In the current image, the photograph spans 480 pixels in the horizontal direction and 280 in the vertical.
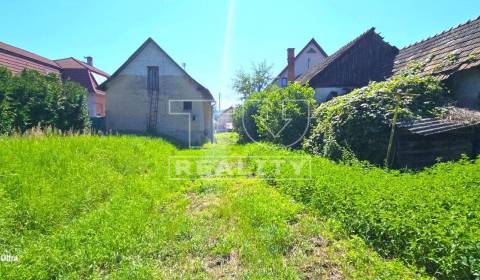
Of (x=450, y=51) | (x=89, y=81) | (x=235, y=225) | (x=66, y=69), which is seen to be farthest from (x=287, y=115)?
(x=66, y=69)

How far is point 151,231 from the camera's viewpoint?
4.58 m

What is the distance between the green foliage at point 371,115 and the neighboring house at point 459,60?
92 centimetres

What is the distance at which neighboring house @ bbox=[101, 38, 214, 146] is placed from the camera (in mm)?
20312

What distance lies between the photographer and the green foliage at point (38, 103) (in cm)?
1089

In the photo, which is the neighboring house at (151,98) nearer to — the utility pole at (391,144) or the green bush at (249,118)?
the green bush at (249,118)

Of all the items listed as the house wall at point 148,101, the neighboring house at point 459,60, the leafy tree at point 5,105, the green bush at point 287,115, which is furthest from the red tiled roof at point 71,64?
the neighboring house at point 459,60

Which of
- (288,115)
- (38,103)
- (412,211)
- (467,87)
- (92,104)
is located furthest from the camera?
(92,104)

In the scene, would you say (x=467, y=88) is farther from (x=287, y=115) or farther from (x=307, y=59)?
(x=307, y=59)

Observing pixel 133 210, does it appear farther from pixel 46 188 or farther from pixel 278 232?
pixel 278 232

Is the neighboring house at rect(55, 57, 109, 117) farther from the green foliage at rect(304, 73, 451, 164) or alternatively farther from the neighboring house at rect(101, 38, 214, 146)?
the green foliage at rect(304, 73, 451, 164)

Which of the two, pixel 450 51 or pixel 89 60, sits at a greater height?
pixel 89 60

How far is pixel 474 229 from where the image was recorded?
131 inches

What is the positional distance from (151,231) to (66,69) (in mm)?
31616

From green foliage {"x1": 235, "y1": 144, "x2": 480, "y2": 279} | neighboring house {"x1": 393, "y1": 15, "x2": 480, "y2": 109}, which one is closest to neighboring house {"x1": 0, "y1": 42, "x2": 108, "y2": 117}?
neighboring house {"x1": 393, "y1": 15, "x2": 480, "y2": 109}
